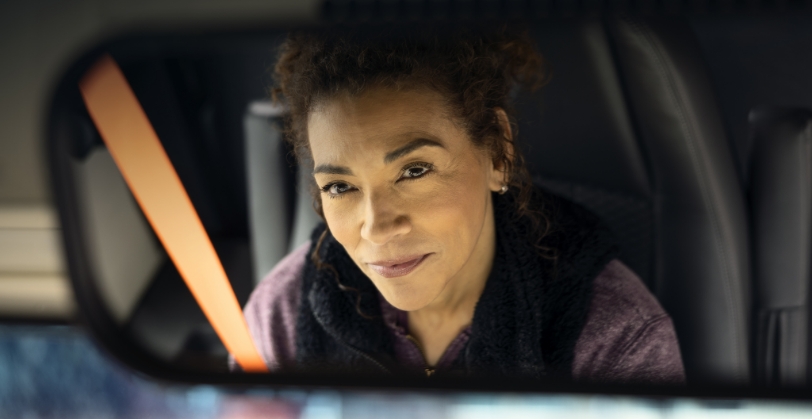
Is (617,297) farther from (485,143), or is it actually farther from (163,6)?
(163,6)

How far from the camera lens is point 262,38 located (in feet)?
3.60

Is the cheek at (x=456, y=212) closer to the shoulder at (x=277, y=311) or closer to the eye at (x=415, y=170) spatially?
the eye at (x=415, y=170)

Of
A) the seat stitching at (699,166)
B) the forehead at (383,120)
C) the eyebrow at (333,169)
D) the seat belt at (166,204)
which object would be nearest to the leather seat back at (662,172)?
the seat stitching at (699,166)

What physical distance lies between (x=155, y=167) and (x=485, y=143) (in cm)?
69

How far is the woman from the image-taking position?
42.4 inches

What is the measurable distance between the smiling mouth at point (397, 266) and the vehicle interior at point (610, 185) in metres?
0.23

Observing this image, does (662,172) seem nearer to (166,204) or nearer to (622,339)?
(622,339)

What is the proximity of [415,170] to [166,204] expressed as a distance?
60 centimetres

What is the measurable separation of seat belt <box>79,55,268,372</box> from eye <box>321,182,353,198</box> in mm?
393

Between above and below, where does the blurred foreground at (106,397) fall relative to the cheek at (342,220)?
below

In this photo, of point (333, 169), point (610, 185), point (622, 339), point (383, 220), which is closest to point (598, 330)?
point (622, 339)

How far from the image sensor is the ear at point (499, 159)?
1.16 metres

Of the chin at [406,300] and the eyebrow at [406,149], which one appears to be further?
the chin at [406,300]

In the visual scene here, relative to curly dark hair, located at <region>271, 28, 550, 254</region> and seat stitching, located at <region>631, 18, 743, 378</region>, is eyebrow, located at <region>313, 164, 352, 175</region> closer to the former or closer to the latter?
curly dark hair, located at <region>271, 28, 550, 254</region>
